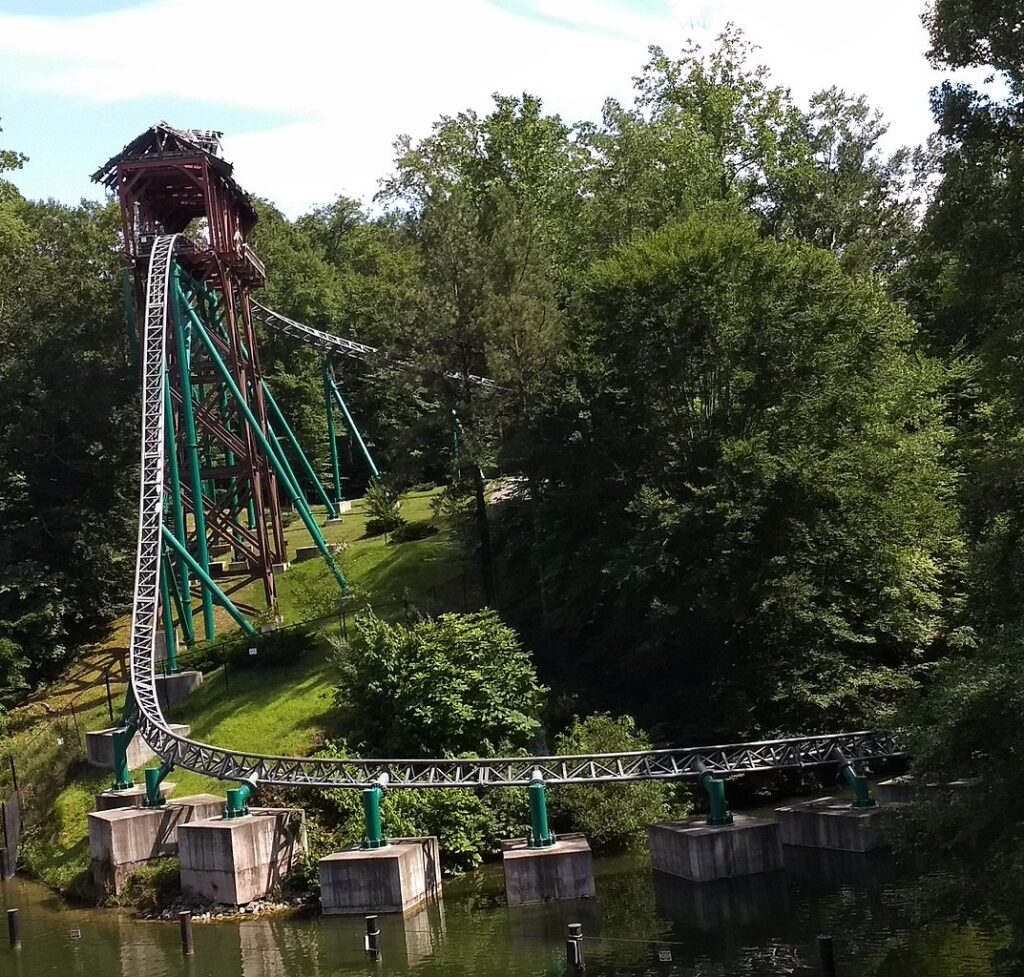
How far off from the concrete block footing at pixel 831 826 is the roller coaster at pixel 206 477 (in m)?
0.98

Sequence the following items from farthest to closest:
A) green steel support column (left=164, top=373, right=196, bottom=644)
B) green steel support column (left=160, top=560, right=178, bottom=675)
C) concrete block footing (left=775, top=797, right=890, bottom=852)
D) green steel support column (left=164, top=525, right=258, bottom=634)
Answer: green steel support column (left=164, top=373, right=196, bottom=644) < green steel support column (left=160, top=560, right=178, bottom=675) < green steel support column (left=164, top=525, right=258, bottom=634) < concrete block footing (left=775, top=797, right=890, bottom=852)

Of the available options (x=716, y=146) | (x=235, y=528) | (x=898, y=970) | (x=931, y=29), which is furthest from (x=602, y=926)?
(x=716, y=146)

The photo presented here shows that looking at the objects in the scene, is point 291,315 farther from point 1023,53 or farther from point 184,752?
point 1023,53

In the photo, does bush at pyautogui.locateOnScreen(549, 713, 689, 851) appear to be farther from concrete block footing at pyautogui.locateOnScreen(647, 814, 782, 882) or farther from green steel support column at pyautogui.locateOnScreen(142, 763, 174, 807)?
green steel support column at pyautogui.locateOnScreen(142, 763, 174, 807)

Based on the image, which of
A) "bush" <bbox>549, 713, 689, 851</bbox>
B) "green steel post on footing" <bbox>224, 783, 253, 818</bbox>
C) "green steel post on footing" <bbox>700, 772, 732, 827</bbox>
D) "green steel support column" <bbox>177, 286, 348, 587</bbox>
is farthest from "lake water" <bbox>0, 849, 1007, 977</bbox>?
"green steel support column" <bbox>177, 286, 348, 587</bbox>

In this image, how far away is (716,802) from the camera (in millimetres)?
24078

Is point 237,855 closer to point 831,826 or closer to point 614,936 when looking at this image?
point 614,936

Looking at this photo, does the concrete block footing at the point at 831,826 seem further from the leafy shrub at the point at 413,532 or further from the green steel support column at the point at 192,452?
the leafy shrub at the point at 413,532

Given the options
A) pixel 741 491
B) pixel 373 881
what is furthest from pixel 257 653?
pixel 741 491

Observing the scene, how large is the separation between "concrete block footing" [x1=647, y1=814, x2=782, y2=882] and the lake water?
353 mm

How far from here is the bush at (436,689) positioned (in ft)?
92.9

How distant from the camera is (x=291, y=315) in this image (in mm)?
68812

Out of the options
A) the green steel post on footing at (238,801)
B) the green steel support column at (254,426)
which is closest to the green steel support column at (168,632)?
the green steel support column at (254,426)

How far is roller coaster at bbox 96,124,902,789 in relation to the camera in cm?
2553
